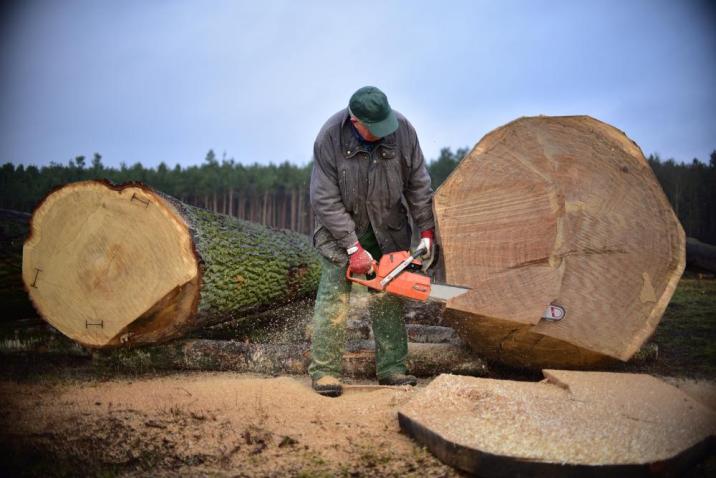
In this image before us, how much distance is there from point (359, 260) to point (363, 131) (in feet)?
2.49

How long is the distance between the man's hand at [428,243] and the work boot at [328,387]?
0.90m

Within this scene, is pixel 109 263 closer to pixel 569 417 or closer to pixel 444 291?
pixel 444 291

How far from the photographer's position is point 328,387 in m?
3.28

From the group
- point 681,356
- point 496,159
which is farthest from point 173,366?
point 681,356

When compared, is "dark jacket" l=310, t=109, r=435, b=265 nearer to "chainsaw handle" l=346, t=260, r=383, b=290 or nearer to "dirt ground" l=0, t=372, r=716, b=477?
"chainsaw handle" l=346, t=260, r=383, b=290

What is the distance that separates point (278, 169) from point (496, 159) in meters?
19.1

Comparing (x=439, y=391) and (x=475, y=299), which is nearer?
(x=439, y=391)

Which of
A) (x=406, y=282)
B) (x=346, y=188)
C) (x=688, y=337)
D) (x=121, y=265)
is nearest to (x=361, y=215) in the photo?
(x=346, y=188)

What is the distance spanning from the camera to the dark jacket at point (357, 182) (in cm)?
341

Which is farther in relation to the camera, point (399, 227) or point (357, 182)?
point (399, 227)

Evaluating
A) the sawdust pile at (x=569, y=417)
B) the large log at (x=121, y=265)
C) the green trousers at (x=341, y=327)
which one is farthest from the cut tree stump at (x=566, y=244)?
the large log at (x=121, y=265)

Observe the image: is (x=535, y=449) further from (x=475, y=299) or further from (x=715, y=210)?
(x=715, y=210)

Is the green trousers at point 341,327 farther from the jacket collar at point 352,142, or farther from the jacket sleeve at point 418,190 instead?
the jacket collar at point 352,142

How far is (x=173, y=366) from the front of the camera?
4.02m
